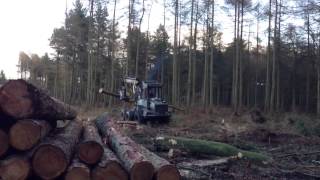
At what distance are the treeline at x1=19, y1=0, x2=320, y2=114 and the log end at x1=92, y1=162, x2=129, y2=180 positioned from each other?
28656 mm

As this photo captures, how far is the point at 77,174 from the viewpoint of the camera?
6.75 m

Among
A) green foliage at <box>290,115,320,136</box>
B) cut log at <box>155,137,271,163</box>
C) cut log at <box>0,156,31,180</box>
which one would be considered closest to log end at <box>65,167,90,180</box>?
cut log at <box>0,156,31,180</box>

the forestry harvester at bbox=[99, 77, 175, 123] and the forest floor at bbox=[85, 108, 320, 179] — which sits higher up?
the forestry harvester at bbox=[99, 77, 175, 123]

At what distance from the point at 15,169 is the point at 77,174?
846mm

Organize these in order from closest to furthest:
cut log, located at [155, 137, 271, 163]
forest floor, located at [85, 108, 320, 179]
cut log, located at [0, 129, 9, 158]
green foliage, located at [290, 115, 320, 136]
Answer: cut log, located at [0, 129, 9, 158] → forest floor, located at [85, 108, 320, 179] → cut log, located at [155, 137, 271, 163] → green foliage, located at [290, 115, 320, 136]

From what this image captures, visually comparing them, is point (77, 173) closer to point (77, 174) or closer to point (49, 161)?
point (77, 174)

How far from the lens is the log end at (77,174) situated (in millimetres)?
6730

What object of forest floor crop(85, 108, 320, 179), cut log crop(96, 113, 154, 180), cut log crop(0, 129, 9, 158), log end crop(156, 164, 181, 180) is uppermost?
cut log crop(0, 129, 9, 158)

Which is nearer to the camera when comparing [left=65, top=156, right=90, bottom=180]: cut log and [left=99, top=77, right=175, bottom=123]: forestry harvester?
[left=65, top=156, right=90, bottom=180]: cut log

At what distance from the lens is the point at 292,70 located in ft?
161

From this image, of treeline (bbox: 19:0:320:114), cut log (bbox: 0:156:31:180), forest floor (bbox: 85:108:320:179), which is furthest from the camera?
treeline (bbox: 19:0:320:114)

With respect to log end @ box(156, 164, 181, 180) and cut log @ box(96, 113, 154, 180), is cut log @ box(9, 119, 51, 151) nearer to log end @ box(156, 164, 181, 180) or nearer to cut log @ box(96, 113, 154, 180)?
cut log @ box(96, 113, 154, 180)

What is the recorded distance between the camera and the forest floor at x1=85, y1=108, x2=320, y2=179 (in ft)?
38.8

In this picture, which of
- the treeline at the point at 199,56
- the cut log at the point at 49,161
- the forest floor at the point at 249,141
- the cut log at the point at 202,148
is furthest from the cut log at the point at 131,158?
the treeline at the point at 199,56
